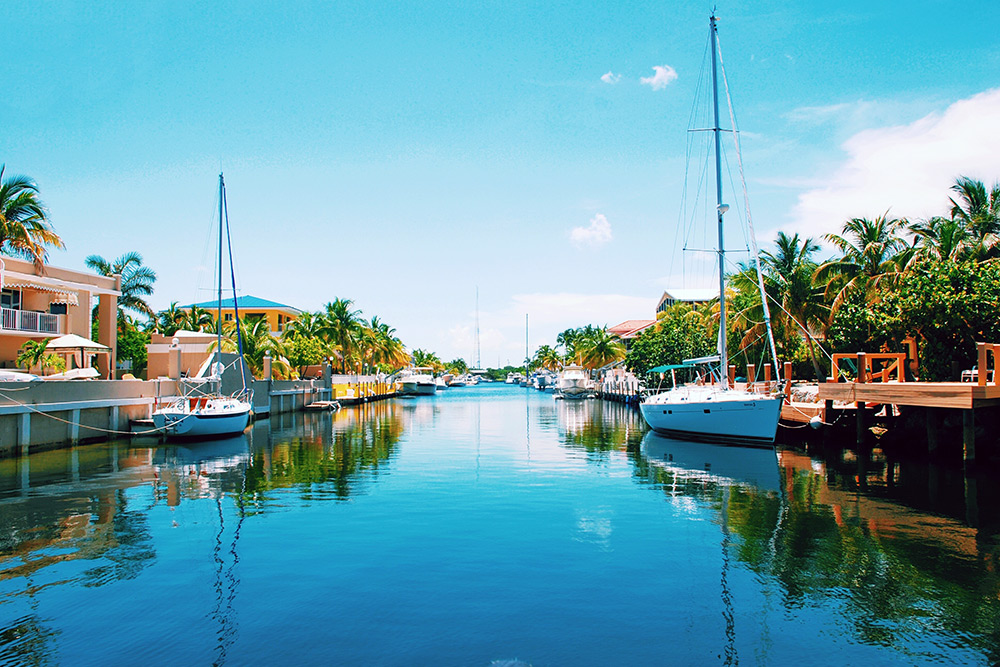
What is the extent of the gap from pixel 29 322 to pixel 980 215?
50.5 metres

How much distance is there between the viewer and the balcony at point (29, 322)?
35.1 metres

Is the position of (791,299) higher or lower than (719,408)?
higher

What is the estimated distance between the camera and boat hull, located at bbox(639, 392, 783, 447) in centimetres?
3031

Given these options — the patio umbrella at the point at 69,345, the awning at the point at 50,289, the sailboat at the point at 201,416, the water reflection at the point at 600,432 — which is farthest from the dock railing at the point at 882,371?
the awning at the point at 50,289

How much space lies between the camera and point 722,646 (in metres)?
9.47

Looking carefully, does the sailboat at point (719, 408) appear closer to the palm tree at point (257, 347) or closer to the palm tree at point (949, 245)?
the palm tree at point (949, 245)

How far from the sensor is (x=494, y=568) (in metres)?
13.0

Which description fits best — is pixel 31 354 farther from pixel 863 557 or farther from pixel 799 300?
pixel 799 300

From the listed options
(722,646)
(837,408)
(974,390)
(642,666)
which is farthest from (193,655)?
(837,408)

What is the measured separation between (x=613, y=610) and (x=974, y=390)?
1597 centimetres

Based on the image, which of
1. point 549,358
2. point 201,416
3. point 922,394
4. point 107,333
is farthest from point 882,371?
point 549,358

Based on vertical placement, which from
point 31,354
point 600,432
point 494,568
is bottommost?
point 600,432

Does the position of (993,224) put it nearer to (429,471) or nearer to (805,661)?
(429,471)

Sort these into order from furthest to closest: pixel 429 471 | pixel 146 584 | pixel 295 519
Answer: pixel 429 471 → pixel 295 519 → pixel 146 584
